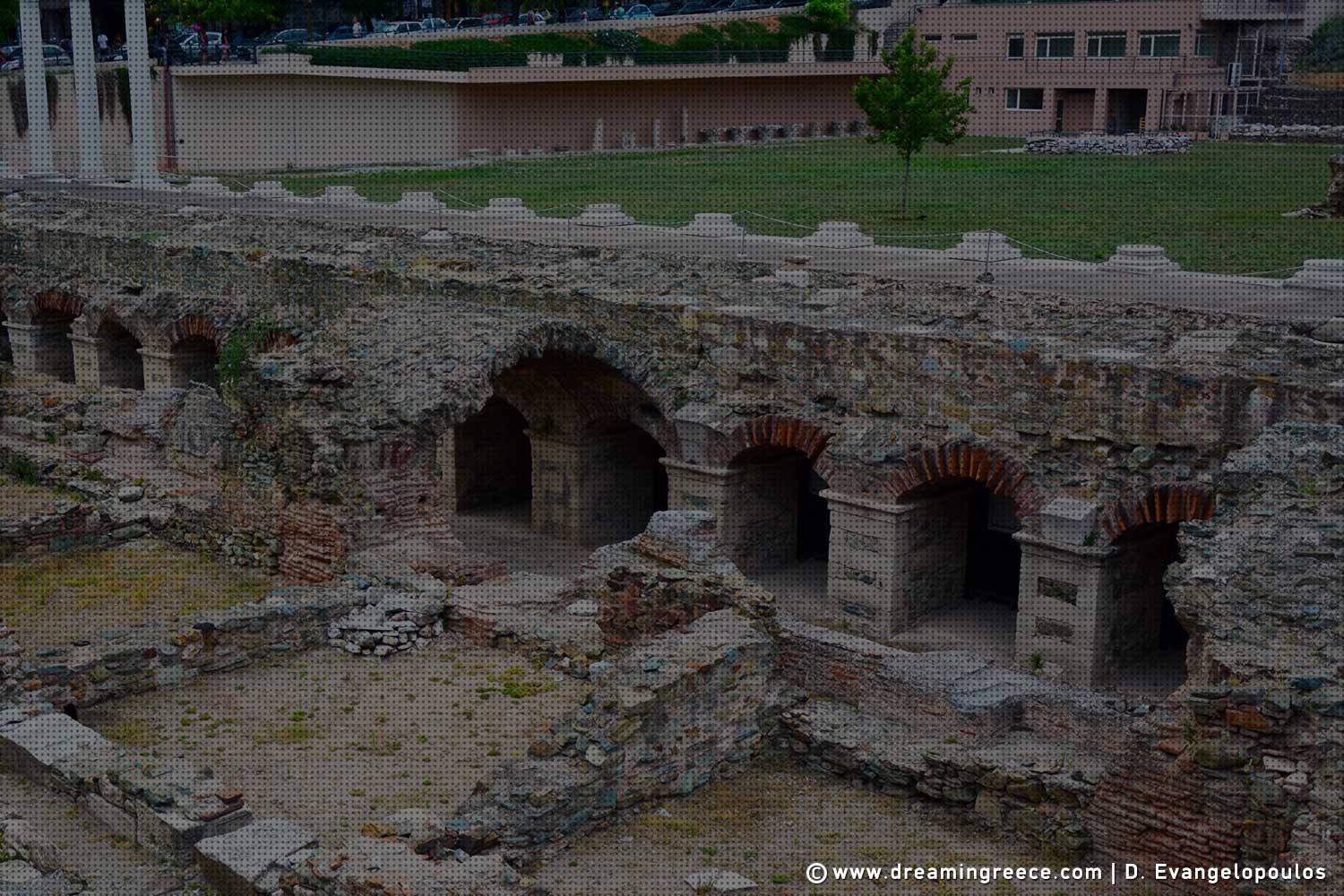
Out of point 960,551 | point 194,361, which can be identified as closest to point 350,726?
point 960,551

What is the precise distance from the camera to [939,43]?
166 ft

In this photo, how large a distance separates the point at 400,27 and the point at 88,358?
29010mm

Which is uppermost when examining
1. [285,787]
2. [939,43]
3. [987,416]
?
[939,43]

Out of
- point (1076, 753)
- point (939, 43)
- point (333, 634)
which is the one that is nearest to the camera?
point (1076, 753)

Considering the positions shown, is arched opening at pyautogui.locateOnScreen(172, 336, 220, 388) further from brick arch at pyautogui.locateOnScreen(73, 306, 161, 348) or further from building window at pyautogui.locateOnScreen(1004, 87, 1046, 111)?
building window at pyautogui.locateOnScreen(1004, 87, 1046, 111)

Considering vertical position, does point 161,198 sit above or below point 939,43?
below

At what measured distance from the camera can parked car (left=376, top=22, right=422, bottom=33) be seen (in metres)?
48.6

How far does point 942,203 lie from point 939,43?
2377 cm

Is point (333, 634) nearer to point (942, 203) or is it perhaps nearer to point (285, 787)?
point (285, 787)

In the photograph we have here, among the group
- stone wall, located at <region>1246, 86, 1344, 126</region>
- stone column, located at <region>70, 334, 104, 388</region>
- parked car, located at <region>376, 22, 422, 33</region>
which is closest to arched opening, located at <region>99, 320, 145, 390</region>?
stone column, located at <region>70, 334, 104, 388</region>

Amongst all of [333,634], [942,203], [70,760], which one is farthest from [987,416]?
[942,203]

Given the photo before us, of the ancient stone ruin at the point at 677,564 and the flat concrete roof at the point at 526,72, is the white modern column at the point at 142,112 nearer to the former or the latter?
the flat concrete roof at the point at 526,72

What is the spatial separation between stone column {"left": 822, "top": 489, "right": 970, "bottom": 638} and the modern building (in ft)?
107

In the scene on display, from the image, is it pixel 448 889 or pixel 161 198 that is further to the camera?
pixel 161 198
